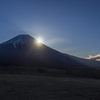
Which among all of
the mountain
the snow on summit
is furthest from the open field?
the snow on summit

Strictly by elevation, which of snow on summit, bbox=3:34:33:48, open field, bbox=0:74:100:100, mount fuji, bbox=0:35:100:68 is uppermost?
snow on summit, bbox=3:34:33:48

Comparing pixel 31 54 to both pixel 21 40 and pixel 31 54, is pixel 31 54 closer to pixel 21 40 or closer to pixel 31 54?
pixel 31 54

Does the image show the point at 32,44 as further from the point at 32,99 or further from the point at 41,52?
the point at 32,99

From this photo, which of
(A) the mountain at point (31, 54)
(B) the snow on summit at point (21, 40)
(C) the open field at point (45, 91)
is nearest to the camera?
(C) the open field at point (45, 91)

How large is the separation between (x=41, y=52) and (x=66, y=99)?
9003cm


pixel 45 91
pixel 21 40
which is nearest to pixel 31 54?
pixel 21 40

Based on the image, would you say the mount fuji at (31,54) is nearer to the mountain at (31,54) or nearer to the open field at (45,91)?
the mountain at (31,54)

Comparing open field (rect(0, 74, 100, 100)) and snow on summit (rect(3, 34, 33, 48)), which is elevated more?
snow on summit (rect(3, 34, 33, 48))

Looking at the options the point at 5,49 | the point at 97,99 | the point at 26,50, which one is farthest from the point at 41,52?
the point at 97,99

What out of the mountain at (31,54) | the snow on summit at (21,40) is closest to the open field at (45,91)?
the mountain at (31,54)

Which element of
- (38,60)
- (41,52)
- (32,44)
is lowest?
(38,60)

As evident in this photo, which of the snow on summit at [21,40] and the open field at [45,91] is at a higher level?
the snow on summit at [21,40]

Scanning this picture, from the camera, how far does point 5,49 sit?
103m

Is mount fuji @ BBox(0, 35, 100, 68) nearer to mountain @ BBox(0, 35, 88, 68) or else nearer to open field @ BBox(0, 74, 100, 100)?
mountain @ BBox(0, 35, 88, 68)
